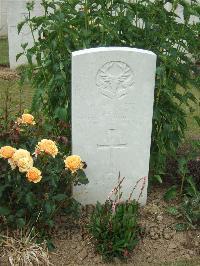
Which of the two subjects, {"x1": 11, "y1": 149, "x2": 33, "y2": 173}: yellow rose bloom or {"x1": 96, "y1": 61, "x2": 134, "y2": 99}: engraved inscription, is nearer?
{"x1": 11, "y1": 149, "x2": 33, "y2": 173}: yellow rose bloom

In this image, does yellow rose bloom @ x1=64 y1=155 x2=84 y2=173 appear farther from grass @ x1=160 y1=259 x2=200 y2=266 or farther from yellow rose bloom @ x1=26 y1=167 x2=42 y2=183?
grass @ x1=160 y1=259 x2=200 y2=266

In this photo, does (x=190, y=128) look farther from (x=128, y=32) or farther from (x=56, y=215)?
(x=56, y=215)

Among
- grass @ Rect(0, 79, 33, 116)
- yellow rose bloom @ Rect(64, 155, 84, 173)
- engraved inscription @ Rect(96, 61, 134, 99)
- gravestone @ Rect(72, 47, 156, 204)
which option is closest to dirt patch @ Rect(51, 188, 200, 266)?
gravestone @ Rect(72, 47, 156, 204)

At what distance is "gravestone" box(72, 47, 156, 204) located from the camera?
12.1 ft

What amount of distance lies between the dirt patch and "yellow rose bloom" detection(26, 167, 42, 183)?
635mm

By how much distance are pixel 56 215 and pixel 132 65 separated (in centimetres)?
138

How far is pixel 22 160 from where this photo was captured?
11.1ft

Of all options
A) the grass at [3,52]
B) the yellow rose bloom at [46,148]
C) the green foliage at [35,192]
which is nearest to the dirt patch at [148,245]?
the green foliage at [35,192]

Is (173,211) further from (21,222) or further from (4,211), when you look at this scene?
(4,211)

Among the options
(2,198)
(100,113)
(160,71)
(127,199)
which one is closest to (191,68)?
(160,71)

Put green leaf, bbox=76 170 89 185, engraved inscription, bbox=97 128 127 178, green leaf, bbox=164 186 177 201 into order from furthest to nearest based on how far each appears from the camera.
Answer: green leaf, bbox=164 186 177 201 < engraved inscription, bbox=97 128 127 178 < green leaf, bbox=76 170 89 185

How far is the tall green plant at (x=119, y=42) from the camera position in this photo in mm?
4027

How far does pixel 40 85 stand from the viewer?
173 inches

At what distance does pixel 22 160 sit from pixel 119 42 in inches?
56.8
